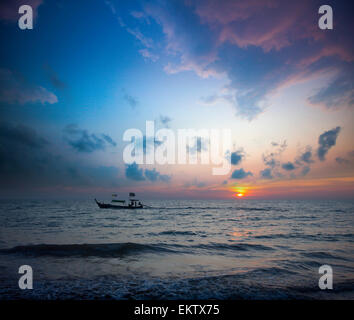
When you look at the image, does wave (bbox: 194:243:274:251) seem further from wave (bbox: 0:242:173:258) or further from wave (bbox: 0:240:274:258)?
wave (bbox: 0:242:173:258)

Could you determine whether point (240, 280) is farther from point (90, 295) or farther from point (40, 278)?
point (40, 278)

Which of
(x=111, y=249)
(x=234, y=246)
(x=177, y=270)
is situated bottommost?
(x=234, y=246)

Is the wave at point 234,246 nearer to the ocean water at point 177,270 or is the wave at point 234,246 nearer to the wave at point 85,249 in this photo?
the ocean water at point 177,270

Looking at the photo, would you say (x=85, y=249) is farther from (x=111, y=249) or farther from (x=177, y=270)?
(x=177, y=270)

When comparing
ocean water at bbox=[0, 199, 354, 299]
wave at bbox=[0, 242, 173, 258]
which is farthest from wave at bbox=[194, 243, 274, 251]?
wave at bbox=[0, 242, 173, 258]

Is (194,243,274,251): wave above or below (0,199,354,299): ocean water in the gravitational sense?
below

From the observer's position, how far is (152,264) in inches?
470

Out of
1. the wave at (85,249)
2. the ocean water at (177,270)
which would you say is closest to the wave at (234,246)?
the ocean water at (177,270)

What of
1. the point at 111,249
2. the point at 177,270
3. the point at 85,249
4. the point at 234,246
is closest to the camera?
the point at 177,270

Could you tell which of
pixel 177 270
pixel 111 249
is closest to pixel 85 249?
pixel 111 249

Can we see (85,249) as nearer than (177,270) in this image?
No

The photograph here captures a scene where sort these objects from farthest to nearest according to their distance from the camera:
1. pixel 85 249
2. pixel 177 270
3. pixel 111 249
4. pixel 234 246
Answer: pixel 234 246 < pixel 111 249 < pixel 85 249 < pixel 177 270

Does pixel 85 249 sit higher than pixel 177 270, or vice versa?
pixel 177 270
